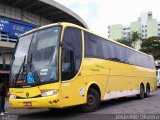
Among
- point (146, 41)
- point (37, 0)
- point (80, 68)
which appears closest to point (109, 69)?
point (80, 68)

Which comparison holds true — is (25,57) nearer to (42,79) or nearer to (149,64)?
(42,79)

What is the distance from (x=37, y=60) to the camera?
11.3m

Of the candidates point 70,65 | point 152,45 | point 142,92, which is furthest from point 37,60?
point 152,45

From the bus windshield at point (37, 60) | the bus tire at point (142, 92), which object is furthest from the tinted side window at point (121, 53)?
the bus windshield at point (37, 60)

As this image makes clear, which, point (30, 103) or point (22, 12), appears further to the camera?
point (22, 12)

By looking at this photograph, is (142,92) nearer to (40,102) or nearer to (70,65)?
(70,65)

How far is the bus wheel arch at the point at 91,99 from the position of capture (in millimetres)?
12508

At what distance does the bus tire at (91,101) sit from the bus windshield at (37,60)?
232 cm

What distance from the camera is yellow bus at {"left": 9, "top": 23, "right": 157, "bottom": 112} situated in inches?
426

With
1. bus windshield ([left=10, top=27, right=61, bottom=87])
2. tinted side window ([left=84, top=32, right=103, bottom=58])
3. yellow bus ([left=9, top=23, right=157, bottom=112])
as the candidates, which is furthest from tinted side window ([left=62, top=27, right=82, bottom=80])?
tinted side window ([left=84, top=32, right=103, bottom=58])

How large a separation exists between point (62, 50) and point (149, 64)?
12.9m

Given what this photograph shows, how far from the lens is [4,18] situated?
31.6m

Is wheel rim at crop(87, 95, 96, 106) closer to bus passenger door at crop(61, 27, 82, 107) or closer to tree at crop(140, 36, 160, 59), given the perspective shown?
bus passenger door at crop(61, 27, 82, 107)

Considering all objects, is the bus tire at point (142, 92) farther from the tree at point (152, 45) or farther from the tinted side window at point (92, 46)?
the tree at point (152, 45)
